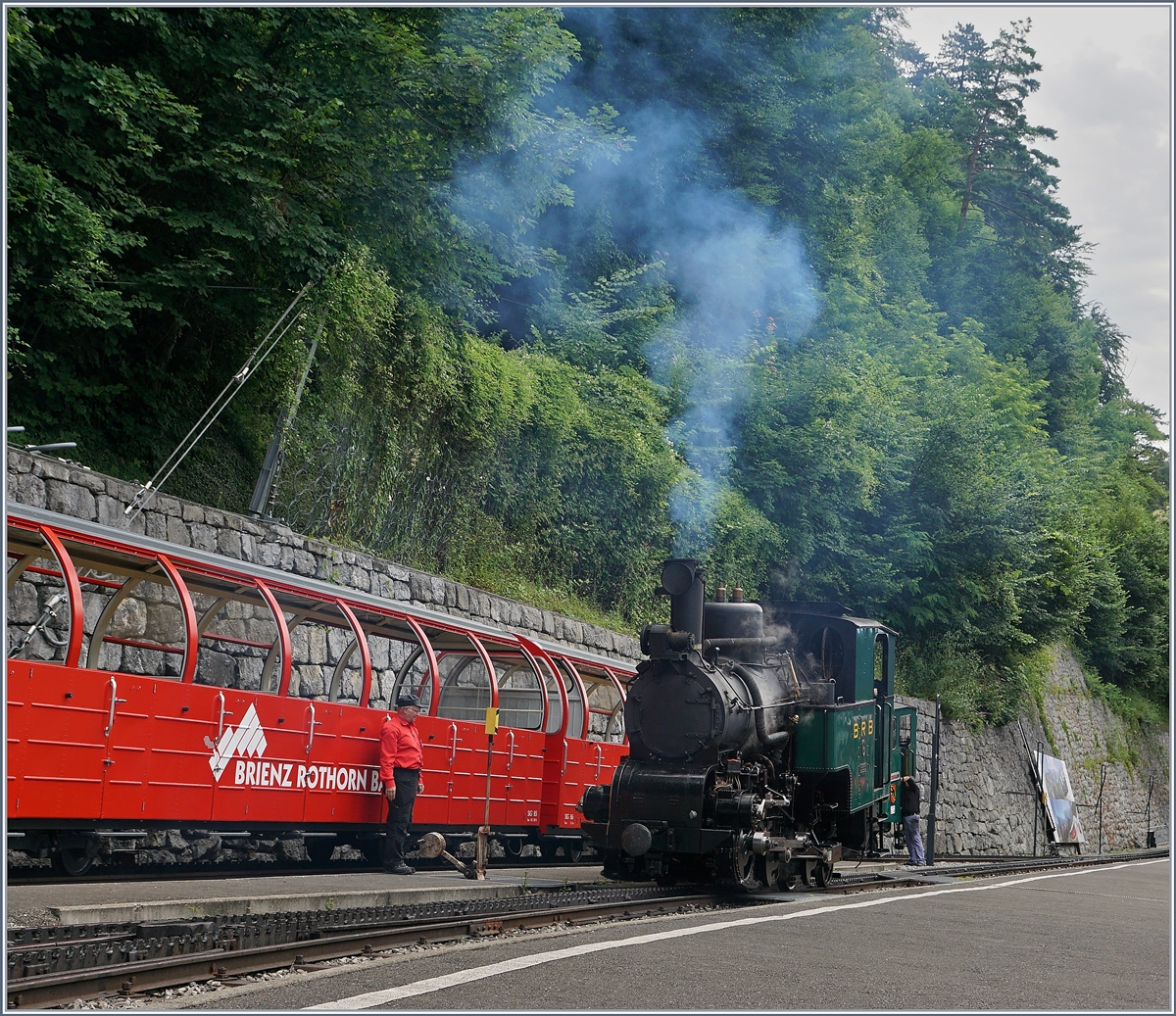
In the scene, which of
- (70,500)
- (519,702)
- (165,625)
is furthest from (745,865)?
(70,500)

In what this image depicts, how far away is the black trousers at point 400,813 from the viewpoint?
11914 mm

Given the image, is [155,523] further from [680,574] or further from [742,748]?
[742,748]

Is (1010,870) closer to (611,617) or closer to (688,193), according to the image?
(611,617)

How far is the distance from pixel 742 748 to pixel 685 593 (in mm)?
1530

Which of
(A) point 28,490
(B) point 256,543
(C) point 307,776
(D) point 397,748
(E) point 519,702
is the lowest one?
(C) point 307,776

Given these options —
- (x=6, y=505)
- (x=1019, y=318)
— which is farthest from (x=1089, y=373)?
(x=6, y=505)

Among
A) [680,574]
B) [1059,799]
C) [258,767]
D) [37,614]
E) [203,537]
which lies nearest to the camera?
[258,767]

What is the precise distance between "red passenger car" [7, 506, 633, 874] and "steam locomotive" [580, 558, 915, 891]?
2.31m

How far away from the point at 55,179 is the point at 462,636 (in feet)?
20.0

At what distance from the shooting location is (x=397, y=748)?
11.9 m

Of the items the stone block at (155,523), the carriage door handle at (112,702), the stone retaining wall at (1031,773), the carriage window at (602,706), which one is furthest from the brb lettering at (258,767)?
the stone retaining wall at (1031,773)

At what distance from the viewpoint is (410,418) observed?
59.2 feet

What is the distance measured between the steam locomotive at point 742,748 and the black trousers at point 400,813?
165 cm

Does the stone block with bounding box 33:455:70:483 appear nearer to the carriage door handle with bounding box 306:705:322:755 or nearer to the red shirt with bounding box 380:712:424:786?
the carriage door handle with bounding box 306:705:322:755
